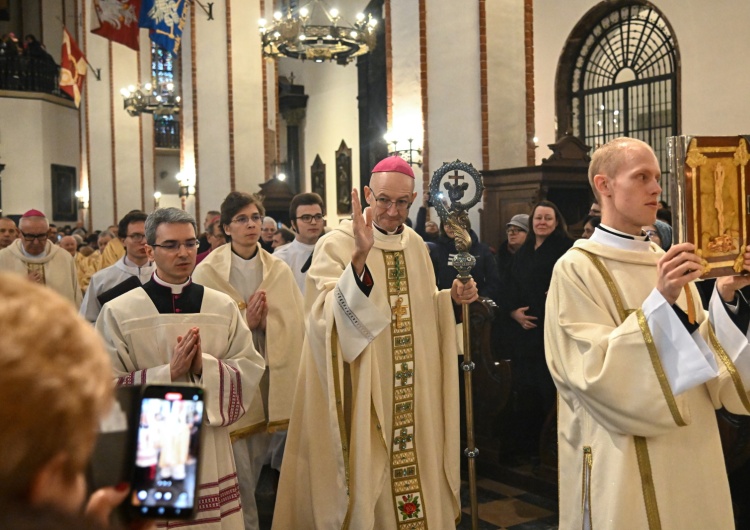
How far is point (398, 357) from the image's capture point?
4.22 metres

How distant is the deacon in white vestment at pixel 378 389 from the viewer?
3982 millimetres

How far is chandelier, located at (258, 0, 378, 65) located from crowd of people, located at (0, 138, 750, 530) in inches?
299

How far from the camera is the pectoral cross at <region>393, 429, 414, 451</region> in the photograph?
419 cm

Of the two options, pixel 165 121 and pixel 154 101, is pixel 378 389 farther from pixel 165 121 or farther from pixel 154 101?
pixel 165 121

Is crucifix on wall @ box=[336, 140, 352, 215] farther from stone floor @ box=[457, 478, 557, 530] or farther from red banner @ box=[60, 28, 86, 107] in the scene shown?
stone floor @ box=[457, 478, 557, 530]

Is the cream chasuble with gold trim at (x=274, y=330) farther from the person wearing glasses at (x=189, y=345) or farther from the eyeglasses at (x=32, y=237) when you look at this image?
the eyeglasses at (x=32, y=237)

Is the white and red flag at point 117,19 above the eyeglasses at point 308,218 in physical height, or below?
above

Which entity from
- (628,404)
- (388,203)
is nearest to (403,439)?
(388,203)

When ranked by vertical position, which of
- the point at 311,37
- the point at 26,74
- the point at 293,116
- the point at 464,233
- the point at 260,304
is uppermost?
the point at 26,74

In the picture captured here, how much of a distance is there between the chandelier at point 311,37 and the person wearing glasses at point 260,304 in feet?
24.6

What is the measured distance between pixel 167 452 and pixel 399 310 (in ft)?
9.82

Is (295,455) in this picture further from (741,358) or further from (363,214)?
(741,358)

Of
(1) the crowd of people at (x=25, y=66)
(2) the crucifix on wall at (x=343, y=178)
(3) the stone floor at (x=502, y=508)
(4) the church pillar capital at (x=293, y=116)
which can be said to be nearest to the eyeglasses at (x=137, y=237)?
(3) the stone floor at (x=502, y=508)

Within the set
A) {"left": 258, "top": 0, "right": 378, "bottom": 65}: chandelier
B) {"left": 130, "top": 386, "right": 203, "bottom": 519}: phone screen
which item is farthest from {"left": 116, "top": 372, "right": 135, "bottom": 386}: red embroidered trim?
{"left": 258, "top": 0, "right": 378, "bottom": 65}: chandelier
